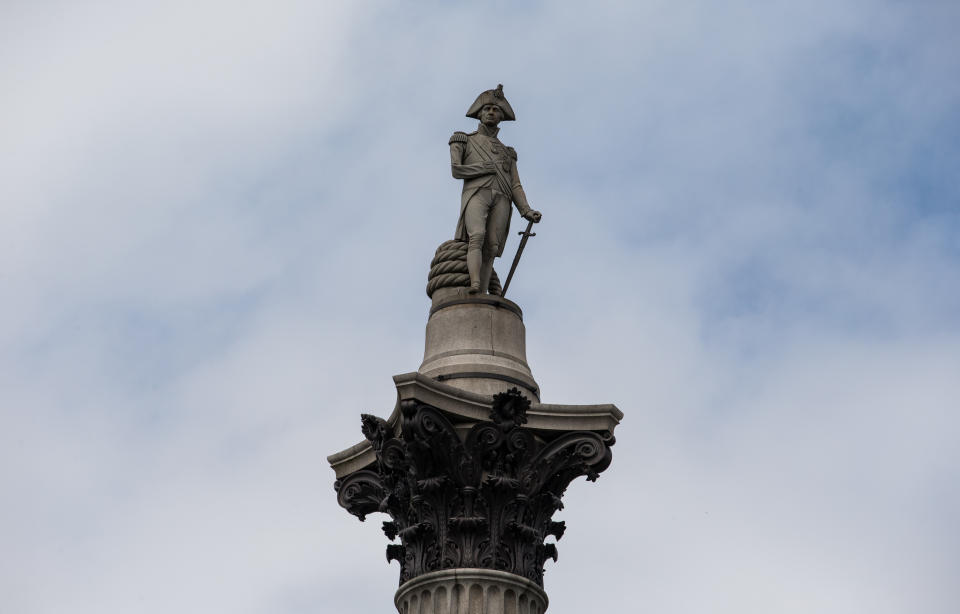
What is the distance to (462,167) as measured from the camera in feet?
84.6

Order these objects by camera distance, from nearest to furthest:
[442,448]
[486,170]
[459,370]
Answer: [442,448]
[459,370]
[486,170]

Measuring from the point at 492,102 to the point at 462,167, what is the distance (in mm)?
1357

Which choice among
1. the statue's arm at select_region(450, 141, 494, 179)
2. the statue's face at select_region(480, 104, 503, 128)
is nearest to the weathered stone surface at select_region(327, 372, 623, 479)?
the statue's arm at select_region(450, 141, 494, 179)

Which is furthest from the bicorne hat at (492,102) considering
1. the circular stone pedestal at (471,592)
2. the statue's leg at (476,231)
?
the circular stone pedestal at (471,592)

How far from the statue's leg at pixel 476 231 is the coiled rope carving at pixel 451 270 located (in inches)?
6.8

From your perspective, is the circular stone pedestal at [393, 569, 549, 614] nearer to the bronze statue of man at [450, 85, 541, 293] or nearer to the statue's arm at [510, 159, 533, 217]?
the bronze statue of man at [450, 85, 541, 293]

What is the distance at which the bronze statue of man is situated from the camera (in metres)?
25.5

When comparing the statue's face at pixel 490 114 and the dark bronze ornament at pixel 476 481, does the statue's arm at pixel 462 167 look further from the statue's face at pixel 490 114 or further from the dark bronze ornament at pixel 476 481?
the dark bronze ornament at pixel 476 481

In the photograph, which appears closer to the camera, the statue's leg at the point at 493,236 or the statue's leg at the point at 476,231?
the statue's leg at the point at 476,231

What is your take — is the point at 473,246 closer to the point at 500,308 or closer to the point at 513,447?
the point at 500,308

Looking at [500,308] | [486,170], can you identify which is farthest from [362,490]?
[486,170]

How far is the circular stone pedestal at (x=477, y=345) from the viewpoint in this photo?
24.0 m

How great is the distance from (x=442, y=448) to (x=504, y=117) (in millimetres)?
6479

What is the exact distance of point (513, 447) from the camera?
74.5 ft
